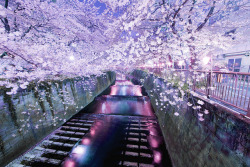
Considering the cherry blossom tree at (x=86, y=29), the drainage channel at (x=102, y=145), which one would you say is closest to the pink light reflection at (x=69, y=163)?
the drainage channel at (x=102, y=145)

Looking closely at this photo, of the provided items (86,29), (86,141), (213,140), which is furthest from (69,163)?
(86,29)

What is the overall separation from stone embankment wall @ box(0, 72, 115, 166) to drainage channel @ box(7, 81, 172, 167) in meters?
0.57

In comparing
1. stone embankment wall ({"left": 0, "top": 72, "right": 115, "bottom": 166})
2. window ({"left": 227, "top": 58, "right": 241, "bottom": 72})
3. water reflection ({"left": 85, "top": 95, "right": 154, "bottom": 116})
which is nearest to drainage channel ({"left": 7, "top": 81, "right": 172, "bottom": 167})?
stone embankment wall ({"left": 0, "top": 72, "right": 115, "bottom": 166})

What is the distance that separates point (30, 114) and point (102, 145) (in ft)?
15.4

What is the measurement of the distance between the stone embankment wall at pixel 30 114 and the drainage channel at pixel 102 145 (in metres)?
0.57

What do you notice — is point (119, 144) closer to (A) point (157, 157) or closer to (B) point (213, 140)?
(A) point (157, 157)

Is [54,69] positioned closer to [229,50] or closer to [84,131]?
[84,131]

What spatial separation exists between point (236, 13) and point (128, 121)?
739 inches

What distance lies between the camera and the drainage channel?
537 centimetres

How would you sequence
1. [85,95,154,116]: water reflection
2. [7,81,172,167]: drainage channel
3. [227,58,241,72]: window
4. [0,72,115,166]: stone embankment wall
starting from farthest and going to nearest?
[227,58,241,72]: window
[85,95,154,116]: water reflection
[7,81,172,167]: drainage channel
[0,72,115,166]: stone embankment wall

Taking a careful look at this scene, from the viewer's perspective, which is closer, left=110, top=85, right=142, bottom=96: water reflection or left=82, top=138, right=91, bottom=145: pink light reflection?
left=82, top=138, right=91, bottom=145: pink light reflection

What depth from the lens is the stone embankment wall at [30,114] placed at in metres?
4.87

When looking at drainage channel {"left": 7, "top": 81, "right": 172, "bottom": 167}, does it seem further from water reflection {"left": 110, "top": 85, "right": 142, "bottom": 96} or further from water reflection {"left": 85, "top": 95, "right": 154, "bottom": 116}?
water reflection {"left": 110, "top": 85, "right": 142, "bottom": 96}

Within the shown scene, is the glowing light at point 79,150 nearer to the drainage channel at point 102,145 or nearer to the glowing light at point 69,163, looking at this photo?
the drainage channel at point 102,145
